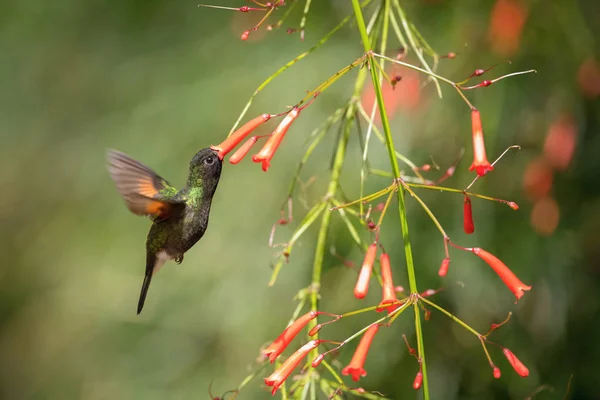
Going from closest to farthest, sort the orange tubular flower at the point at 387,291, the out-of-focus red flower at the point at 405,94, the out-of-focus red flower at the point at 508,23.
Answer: the orange tubular flower at the point at 387,291, the out-of-focus red flower at the point at 508,23, the out-of-focus red flower at the point at 405,94

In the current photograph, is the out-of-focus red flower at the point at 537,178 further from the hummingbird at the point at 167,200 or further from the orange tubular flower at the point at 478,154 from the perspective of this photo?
the hummingbird at the point at 167,200

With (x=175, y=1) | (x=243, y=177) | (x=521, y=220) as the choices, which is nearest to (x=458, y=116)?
(x=521, y=220)

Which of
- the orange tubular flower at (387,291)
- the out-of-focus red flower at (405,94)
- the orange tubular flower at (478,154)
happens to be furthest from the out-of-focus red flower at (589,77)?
the orange tubular flower at (387,291)

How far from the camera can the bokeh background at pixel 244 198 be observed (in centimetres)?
229

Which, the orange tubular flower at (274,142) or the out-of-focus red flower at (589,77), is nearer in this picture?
the orange tubular flower at (274,142)

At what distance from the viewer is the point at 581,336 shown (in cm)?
236

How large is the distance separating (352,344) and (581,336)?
735 millimetres

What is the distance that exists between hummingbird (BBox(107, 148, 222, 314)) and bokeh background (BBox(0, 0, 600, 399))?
28.1 inches

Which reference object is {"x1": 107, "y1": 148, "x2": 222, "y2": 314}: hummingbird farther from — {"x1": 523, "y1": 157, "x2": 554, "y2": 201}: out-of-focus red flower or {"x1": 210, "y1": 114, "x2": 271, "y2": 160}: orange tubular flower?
{"x1": 523, "y1": 157, "x2": 554, "y2": 201}: out-of-focus red flower

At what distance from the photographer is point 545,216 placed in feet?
7.58

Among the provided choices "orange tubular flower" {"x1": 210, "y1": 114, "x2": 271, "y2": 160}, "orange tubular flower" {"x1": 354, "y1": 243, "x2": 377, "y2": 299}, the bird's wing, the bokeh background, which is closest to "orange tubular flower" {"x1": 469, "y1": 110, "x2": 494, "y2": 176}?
"orange tubular flower" {"x1": 354, "y1": 243, "x2": 377, "y2": 299}

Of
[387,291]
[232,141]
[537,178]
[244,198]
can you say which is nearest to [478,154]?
[387,291]

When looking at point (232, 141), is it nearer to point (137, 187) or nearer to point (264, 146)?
point (264, 146)

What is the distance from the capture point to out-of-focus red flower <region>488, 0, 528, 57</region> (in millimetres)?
2246
